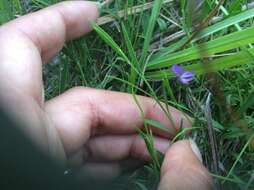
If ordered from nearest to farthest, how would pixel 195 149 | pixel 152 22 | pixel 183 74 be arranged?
pixel 195 149, pixel 183 74, pixel 152 22

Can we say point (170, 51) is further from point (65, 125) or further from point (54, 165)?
point (54, 165)

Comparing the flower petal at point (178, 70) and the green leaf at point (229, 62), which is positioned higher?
the green leaf at point (229, 62)

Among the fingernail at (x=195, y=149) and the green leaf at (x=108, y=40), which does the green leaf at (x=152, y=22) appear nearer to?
the green leaf at (x=108, y=40)

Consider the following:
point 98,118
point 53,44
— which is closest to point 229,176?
point 98,118

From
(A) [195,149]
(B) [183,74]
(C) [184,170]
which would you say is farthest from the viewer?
(B) [183,74]

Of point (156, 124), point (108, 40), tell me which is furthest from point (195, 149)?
point (108, 40)

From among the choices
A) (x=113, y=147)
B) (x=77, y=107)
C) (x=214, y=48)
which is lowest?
(x=113, y=147)

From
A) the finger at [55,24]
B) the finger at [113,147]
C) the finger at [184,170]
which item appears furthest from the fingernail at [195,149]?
the finger at [55,24]

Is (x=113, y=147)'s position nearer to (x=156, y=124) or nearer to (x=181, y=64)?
(x=156, y=124)

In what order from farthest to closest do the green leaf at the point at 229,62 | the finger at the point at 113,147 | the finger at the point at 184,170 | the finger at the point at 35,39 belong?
the finger at the point at 113,147, the green leaf at the point at 229,62, the finger at the point at 35,39, the finger at the point at 184,170
